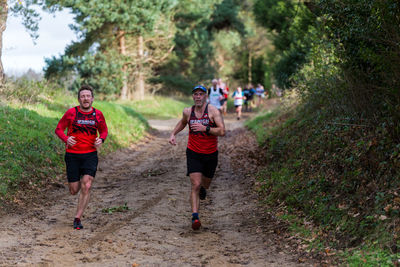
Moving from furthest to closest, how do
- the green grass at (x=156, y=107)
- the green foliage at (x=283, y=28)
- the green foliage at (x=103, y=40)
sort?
the green grass at (x=156, y=107)
the green foliage at (x=103, y=40)
the green foliage at (x=283, y=28)

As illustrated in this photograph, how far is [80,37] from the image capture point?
1146 inches

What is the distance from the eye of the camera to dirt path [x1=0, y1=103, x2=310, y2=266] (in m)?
5.57

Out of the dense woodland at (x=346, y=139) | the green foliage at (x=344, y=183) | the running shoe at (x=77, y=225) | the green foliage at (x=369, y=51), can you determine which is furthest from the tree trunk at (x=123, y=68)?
the running shoe at (x=77, y=225)

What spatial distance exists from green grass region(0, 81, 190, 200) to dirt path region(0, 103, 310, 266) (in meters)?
0.82

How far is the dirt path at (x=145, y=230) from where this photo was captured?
5570 mm

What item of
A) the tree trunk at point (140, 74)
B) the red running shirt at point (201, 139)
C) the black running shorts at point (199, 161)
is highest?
the tree trunk at point (140, 74)

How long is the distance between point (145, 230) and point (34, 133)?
6.13 m

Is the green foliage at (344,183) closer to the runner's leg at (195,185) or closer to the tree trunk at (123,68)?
the runner's leg at (195,185)

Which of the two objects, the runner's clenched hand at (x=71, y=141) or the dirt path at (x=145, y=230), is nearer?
the dirt path at (x=145, y=230)

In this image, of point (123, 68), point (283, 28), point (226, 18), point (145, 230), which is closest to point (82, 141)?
point (145, 230)

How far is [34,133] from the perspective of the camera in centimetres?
1169

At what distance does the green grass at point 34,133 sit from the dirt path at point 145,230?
32.4 inches

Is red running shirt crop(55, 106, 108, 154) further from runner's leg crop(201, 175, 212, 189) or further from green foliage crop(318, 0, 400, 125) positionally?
green foliage crop(318, 0, 400, 125)

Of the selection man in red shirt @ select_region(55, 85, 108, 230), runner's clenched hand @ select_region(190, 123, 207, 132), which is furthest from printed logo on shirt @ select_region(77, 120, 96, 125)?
runner's clenched hand @ select_region(190, 123, 207, 132)
